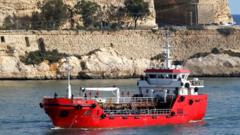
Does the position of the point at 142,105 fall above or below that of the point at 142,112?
above

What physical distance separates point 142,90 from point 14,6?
33079 millimetres

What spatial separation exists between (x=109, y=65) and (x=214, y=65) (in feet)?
26.3

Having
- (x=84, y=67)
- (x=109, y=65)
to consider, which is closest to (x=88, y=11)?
(x=109, y=65)

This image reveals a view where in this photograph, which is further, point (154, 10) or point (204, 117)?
point (154, 10)

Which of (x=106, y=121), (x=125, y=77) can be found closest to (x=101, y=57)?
(x=125, y=77)

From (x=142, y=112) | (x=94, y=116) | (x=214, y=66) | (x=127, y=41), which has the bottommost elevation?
(x=214, y=66)

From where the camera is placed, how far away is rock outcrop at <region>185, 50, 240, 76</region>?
83.8 metres

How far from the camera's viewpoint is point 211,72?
276 feet

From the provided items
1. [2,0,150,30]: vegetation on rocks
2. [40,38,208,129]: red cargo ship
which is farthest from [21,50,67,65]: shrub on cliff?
[40,38,208,129]: red cargo ship

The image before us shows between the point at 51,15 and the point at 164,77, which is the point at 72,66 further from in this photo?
the point at 164,77

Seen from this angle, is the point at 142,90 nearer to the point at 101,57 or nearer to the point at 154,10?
the point at 101,57

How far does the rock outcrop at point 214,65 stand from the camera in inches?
3300

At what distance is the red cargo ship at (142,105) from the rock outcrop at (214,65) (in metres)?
29.0

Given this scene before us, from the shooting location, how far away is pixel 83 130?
165 ft
